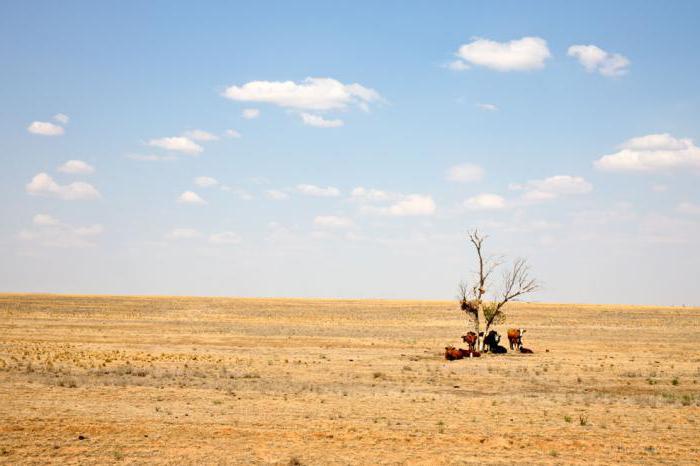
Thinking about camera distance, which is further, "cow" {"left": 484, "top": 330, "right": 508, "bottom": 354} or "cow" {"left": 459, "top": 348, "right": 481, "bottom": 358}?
"cow" {"left": 484, "top": 330, "right": 508, "bottom": 354}

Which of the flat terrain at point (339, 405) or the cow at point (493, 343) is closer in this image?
the flat terrain at point (339, 405)

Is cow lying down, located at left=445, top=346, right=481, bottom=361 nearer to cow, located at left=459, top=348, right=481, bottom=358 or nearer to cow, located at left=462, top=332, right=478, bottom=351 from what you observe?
cow, located at left=459, top=348, right=481, bottom=358

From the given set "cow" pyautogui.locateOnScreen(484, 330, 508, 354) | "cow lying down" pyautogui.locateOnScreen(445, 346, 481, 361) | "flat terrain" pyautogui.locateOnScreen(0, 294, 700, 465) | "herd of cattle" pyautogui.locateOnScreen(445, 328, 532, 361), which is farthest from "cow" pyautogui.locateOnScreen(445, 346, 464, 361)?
"cow" pyautogui.locateOnScreen(484, 330, 508, 354)

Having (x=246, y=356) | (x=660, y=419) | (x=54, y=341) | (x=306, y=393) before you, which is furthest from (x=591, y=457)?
(x=54, y=341)

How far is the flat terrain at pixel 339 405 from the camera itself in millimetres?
15320

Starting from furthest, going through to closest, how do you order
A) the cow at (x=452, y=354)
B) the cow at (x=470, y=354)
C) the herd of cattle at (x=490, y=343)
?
the herd of cattle at (x=490, y=343)
the cow at (x=470, y=354)
the cow at (x=452, y=354)

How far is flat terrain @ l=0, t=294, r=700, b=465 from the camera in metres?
15.3

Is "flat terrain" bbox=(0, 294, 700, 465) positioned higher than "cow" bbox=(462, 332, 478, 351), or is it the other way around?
"cow" bbox=(462, 332, 478, 351)

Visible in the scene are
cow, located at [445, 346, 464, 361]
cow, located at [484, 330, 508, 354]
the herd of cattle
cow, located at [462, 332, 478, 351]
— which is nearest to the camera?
cow, located at [445, 346, 464, 361]

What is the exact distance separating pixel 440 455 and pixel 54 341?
36239mm

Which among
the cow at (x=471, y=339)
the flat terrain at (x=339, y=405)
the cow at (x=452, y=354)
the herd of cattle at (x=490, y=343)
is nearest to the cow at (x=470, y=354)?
the herd of cattle at (x=490, y=343)

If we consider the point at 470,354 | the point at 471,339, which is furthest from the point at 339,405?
the point at 471,339

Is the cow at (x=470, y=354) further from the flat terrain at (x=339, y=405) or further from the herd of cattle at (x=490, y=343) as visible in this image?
the flat terrain at (x=339, y=405)

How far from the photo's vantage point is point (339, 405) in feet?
70.3
